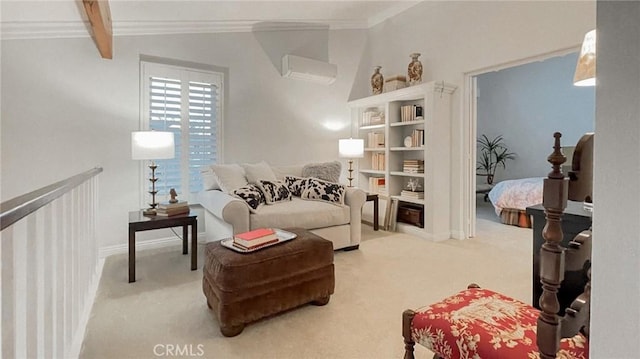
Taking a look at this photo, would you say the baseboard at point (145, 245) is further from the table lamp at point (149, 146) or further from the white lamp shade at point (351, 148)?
the white lamp shade at point (351, 148)

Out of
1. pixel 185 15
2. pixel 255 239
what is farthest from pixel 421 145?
pixel 185 15

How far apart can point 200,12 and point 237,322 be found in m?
3.16

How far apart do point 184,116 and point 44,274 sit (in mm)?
2699

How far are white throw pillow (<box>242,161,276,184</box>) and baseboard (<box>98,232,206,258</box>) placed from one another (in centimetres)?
92

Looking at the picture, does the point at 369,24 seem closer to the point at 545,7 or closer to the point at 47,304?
the point at 545,7

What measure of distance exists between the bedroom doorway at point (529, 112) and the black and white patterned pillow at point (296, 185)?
327 cm

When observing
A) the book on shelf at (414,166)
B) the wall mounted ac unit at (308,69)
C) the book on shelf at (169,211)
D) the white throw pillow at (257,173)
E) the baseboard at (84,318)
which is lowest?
the baseboard at (84,318)

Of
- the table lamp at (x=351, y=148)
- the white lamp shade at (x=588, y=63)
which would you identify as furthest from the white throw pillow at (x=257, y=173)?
the white lamp shade at (x=588, y=63)

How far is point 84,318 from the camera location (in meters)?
2.00

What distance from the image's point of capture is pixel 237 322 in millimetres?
1828

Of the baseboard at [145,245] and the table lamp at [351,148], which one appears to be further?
the table lamp at [351,148]

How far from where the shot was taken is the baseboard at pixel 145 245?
10.7 ft

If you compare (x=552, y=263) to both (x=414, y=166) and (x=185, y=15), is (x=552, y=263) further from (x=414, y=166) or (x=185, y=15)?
(x=185, y=15)

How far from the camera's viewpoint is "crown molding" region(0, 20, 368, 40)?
9.30 feet
